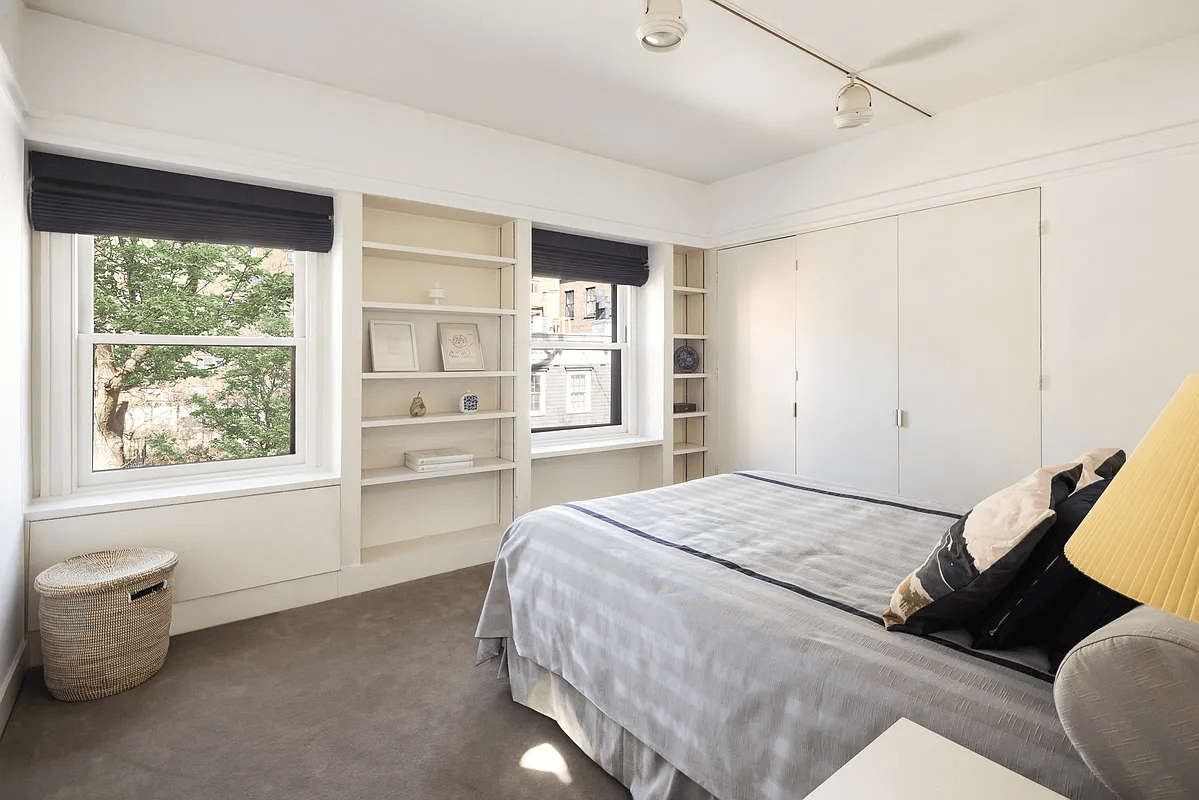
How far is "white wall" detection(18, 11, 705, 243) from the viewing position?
2.54 m

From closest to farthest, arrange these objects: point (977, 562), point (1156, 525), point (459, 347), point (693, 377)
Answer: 1. point (1156, 525)
2. point (977, 562)
3. point (459, 347)
4. point (693, 377)

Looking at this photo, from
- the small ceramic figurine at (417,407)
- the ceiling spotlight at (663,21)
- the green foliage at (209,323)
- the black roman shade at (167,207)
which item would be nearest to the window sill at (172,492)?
the green foliage at (209,323)

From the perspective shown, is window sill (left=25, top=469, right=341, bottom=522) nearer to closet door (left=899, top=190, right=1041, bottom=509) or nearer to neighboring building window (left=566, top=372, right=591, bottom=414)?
neighboring building window (left=566, top=372, right=591, bottom=414)

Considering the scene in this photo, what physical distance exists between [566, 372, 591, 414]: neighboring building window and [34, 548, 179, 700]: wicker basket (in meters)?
2.74

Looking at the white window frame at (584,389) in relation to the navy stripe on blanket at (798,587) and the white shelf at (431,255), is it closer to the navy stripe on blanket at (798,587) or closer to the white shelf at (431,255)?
the white shelf at (431,255)

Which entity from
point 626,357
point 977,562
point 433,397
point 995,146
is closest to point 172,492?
point 433,397

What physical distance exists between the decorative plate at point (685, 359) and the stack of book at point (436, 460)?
6.12 ft

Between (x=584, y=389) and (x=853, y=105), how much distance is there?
8.55 ft

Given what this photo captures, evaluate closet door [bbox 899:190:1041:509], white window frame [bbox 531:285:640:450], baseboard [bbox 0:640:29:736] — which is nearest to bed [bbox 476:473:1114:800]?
closet door [bbox 899:190:1041:509]

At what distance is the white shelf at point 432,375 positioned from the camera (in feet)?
11.1

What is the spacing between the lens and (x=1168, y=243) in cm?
275

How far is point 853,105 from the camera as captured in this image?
2.72 m

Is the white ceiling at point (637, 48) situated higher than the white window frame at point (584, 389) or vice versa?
the white ceiling at point (637, 48)

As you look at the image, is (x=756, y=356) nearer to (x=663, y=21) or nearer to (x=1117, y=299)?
(x=1117, y=299)
